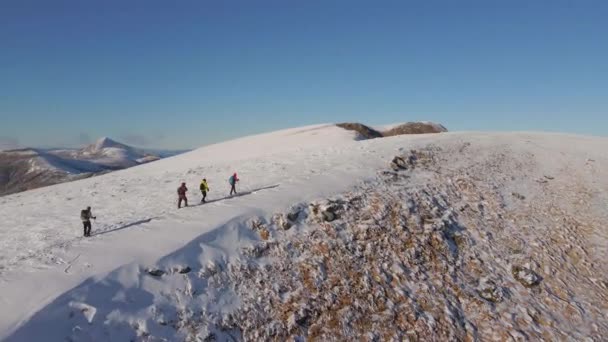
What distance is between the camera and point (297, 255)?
15008 millimetres

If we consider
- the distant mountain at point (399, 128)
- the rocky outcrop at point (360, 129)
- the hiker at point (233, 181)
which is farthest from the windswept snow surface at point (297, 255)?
the distant mountain at point (399, 128)

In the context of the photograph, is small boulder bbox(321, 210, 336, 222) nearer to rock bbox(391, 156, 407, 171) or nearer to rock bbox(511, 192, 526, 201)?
rock bbox(391, 156, 407, 171)

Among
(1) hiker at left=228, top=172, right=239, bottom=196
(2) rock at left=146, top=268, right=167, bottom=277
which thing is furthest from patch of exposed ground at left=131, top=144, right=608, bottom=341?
(1) hiker at left=228, top=172, right=239, bottom=196

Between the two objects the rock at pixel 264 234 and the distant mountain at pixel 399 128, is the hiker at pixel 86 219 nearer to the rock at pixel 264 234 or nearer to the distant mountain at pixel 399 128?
the rock at pixel 264 234

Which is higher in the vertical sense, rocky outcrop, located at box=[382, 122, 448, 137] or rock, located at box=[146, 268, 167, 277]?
rocky outcrop, located at box=[382, 122, 448, 137]

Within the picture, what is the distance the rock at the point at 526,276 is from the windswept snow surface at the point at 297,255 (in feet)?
0.19

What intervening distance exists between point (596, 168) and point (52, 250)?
3907cm

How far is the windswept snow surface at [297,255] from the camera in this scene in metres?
11.2

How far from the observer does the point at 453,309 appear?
1364cm

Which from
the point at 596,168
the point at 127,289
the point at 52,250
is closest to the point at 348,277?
the point at 127,289

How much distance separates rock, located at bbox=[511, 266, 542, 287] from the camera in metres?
15.5

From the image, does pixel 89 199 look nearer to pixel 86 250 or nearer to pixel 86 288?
pixel 86 250

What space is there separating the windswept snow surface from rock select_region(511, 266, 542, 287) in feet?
0.19

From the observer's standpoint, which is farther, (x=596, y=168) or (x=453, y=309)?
(x=596, y=168)
